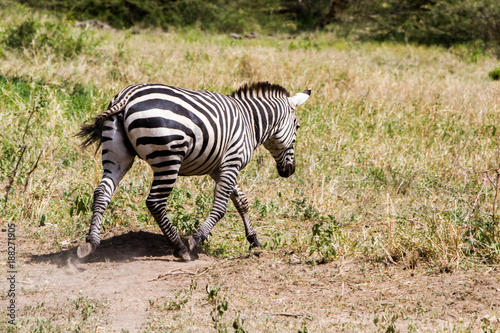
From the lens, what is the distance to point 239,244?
219 inches

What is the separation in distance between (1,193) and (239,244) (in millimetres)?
2826

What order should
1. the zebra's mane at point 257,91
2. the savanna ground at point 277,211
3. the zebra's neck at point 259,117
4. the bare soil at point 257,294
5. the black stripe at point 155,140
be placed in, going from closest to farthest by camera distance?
the bare soil at point 257,294
the savanna ground at point 277,211
the black stripe at point 155,140
the zebra's neck at point 259,117
the zebra's mane at point 257,91

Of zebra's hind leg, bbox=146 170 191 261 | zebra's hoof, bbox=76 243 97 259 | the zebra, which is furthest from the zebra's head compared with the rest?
zebra's hoof, bbox=76 243 97 259

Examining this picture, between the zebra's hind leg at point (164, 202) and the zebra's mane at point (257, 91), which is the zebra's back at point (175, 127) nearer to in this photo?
the zebra's hind leg at point (164, 202)

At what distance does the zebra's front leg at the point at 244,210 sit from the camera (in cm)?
536

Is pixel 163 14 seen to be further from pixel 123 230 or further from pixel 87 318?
pixel 87 318

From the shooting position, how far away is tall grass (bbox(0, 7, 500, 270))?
195 inches

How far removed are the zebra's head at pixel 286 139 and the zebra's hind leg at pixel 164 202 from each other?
176 cm

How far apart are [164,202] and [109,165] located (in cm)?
58

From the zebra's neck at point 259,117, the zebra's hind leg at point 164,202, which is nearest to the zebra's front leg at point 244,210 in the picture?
the zebra's neck at point 259,117

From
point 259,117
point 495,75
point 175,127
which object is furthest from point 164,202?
point 495,75

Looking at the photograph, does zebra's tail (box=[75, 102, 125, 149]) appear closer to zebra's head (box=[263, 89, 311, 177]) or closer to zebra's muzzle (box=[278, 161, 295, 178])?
zebra's head (box=[263, 89, 311, 177])

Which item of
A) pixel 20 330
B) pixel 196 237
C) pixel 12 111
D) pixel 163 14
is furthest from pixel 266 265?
pixel 163 14

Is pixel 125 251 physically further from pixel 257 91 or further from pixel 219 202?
pixel 257 91
